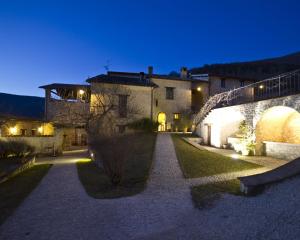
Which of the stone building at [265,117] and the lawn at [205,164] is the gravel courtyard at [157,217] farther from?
the stone building at [265,117]

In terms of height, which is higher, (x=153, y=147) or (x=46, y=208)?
(x=153, y=147)

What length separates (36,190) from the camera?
9.85 meters

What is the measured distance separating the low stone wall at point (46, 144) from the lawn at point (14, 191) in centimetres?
810

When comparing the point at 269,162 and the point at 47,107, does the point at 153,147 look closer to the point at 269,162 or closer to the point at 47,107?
the point at 269,162

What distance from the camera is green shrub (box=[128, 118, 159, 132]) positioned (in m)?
23.8

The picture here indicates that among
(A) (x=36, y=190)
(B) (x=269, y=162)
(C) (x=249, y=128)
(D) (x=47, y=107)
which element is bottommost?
(A) (x=36, y=190)

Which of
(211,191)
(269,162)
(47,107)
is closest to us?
(211,191)

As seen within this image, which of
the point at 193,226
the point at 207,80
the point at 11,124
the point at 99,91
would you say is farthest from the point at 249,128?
the point at 11,124

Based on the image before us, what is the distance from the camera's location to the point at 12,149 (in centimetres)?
2008

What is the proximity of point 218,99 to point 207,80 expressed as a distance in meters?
12.0

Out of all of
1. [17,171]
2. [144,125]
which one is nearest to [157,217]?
[17,171]

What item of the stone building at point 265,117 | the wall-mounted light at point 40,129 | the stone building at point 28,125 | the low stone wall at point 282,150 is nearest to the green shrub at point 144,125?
the stone building at point 265,117

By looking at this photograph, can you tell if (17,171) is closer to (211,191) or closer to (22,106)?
(211,191)

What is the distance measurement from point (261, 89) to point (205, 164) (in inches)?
382
